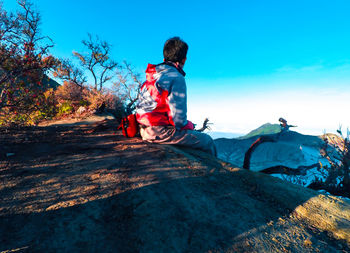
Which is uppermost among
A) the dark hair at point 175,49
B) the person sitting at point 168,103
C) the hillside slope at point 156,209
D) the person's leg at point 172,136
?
the dark hair at point 175,49

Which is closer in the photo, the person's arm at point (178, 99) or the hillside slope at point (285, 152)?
the person's arm at point (178, 99)

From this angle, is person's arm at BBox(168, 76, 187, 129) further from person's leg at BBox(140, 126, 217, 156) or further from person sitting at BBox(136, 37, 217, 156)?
person's leg at BBox(140, 126, 217, 156)

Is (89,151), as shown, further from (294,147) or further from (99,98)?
(294,147)

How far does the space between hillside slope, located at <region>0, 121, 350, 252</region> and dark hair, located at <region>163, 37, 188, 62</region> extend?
208cm

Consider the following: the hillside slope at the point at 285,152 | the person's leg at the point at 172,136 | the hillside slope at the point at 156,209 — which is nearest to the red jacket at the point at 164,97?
the person's leg at the point at 172,136

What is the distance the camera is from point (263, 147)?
15.6m

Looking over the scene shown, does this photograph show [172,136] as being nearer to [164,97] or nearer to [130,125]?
[164,97]

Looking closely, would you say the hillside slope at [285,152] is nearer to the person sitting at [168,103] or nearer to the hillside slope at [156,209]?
the person sitting at [168,103]

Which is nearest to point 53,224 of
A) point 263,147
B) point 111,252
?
point 111,252

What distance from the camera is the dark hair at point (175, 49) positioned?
3.02 m

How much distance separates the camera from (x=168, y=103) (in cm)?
291

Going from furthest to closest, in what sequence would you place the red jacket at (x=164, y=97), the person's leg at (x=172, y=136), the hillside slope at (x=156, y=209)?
the person's leg at (x=172, y=136) < the red jacket at (x=164, y=97) < the hillside slope at (x=156, y=209)

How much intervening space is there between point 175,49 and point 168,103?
114 cm

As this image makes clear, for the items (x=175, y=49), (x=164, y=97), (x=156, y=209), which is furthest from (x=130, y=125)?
(x=156, y=209)
